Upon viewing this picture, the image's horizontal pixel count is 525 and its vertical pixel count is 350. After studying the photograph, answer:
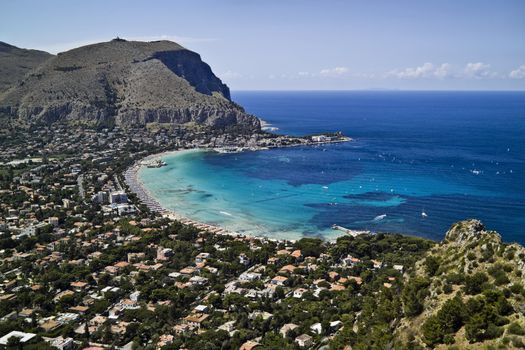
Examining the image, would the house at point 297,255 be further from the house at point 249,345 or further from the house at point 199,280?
the house at point 249,345

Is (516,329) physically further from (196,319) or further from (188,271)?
(188,271)

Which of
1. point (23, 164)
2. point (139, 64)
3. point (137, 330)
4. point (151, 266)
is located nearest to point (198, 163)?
point (23, 164)

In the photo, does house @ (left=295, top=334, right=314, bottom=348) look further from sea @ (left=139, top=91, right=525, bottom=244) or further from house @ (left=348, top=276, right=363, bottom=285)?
sea @ (left=139, top=91, right=525, bottom=244)

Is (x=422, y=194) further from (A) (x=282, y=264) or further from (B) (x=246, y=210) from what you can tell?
(A) (x=282, y=264)

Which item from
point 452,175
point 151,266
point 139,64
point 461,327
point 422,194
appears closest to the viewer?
point 461,327

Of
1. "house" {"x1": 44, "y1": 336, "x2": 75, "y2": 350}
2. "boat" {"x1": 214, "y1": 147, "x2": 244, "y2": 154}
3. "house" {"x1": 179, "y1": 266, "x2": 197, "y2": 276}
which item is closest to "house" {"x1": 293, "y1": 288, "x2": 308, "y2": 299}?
"house" {"x1": 179, "y1": 266, "x2": 197, "y2": 276}

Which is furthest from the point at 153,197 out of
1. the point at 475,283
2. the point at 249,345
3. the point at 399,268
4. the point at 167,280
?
the point at 475,283
